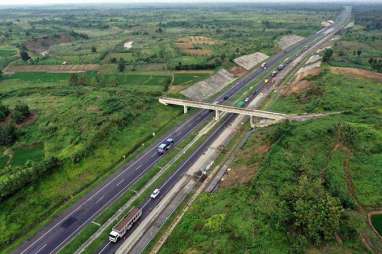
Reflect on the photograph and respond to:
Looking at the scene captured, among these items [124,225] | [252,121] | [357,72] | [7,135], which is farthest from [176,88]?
[357,72]

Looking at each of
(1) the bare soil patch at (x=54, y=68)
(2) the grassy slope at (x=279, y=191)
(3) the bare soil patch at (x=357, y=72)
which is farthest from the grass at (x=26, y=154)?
(3) the bare soil patch at (x=357, y=72)

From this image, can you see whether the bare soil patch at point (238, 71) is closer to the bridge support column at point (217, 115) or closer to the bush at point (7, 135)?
the bridge support column at point (217, 115)

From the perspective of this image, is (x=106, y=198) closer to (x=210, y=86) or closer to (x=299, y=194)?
(x=299, y=194)

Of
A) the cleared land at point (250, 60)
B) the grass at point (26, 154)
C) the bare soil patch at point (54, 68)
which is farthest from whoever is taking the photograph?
the bare soil patch at point (54, 68)

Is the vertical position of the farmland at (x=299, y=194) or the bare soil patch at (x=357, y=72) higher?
the bare soil patch at (x=357, y=72)

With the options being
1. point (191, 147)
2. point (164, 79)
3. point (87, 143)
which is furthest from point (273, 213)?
point (164, 79)

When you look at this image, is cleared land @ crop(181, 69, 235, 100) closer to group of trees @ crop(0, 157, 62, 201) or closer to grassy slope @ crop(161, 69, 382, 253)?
grassy slope @ crop(161, 69, 382, 253)
